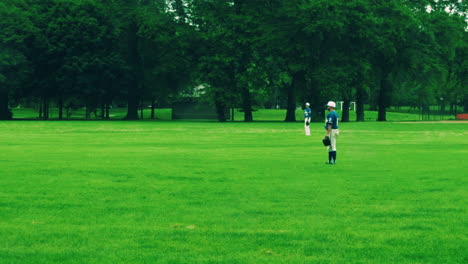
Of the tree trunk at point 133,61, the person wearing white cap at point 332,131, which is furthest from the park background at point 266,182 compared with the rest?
the tree trunk at point 133,61

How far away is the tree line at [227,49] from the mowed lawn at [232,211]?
48852 mm

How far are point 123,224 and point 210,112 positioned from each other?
265 ft

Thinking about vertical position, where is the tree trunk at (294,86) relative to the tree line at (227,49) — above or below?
below

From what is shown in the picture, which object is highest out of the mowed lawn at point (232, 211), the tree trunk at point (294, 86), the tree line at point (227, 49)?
the tree line at point (227, 49)

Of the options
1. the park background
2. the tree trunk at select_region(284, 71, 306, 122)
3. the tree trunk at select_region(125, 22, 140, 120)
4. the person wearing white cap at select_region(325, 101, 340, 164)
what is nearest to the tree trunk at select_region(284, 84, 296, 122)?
the tree trunk at select_region(284, 71, 306, 122)

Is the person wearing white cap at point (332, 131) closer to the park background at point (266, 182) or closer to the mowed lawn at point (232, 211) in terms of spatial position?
the mowed lawn at point (232, 211)

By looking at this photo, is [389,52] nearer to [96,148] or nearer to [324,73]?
[324,73]

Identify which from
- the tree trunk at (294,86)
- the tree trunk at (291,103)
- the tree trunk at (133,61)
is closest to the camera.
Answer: the tree trunk at (294,86)

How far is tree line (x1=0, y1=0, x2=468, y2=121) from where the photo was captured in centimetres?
7019

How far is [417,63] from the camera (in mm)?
73000

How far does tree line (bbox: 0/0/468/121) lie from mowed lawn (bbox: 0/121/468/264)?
4885cm

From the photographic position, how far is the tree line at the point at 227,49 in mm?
70188

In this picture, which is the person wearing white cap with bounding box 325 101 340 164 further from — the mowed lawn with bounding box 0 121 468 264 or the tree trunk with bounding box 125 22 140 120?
the tree trunk with bounding box 125 22 140 120

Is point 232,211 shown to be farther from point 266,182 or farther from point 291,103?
point 291,103
